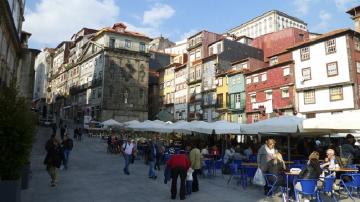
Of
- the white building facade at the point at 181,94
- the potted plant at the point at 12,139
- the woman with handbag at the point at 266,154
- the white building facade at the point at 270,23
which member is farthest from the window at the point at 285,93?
the white building facade at the point at 270,23

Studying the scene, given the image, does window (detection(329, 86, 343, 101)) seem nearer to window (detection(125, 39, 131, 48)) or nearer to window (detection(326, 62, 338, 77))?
window (detection(326, 62, 338, 77))

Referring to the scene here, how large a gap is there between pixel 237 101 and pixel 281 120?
106 ft

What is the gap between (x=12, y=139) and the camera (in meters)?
7.87

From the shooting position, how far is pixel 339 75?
1266 inches

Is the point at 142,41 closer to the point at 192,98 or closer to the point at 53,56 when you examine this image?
the point at 192,98

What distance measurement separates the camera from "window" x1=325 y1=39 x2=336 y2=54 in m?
33.0

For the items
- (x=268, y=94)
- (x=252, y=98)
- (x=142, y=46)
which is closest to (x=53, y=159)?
(x=268, y=94)

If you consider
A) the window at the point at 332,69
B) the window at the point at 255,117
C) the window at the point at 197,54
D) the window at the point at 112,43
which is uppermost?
→ the window at the point at 112,43

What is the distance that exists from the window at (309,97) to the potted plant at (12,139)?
31012mm

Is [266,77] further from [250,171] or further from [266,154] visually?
[266,154]

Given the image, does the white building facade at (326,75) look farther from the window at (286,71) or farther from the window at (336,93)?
the window at (286,71)

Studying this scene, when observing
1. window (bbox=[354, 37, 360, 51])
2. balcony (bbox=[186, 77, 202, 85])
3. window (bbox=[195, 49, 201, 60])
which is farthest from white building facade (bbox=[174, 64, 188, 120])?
window (bbox=[354, 37, 360, 51])

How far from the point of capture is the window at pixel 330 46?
3295 cm

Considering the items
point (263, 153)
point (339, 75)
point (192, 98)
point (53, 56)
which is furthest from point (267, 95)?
point (53, 56)
